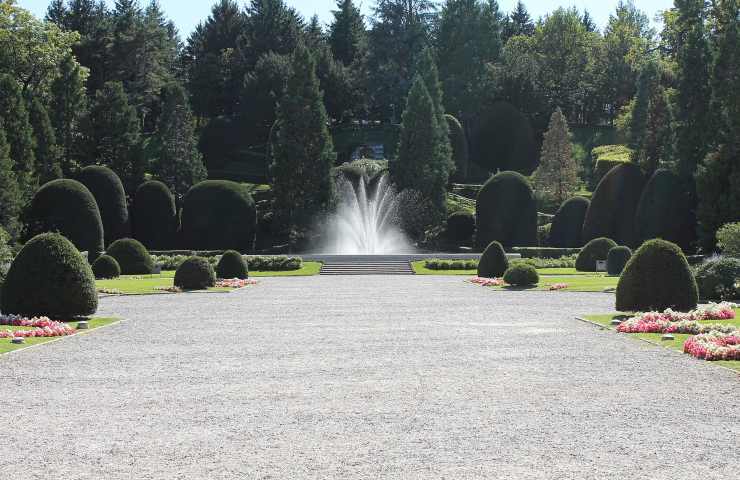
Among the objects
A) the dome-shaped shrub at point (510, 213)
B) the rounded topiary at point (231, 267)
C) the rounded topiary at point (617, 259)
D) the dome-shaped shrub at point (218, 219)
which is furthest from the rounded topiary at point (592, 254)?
the dome-shaped shrub at point (218, 219)

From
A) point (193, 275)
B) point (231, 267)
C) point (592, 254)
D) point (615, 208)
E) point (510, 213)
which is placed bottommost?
point (193, 275)

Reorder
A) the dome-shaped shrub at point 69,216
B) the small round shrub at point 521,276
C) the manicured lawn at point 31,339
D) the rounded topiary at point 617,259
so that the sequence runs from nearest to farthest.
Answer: the manicured lawn at point 31,339
the small round shrub at point 521,276
the rounded topiary at point 617,259
the dome-shaped shrub at point 69,216

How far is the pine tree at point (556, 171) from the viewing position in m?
65.6

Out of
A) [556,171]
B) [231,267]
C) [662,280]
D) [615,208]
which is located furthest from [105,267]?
[556,171]

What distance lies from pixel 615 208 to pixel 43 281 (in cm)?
3802

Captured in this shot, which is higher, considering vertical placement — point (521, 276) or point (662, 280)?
Result: point (662, 280)

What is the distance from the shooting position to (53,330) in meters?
17.5

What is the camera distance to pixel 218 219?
54.1 m

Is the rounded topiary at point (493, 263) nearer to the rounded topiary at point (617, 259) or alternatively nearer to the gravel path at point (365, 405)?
the rounded topiary at point (617, 259)

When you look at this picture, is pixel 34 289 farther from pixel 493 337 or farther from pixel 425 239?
pixel 425 239

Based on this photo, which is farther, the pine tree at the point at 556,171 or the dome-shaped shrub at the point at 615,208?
the pine tree at the point at 556,171

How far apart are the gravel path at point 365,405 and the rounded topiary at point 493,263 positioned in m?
18.2

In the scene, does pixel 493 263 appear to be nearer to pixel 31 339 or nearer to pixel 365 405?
pixel 31 339

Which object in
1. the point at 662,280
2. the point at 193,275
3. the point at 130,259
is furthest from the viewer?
the point at 130,259
